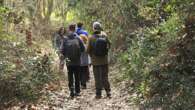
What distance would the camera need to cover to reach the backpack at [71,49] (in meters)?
11.6

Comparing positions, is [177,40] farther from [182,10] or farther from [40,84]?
[40,84]

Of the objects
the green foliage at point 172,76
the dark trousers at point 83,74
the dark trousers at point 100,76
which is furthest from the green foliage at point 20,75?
the dark trousers at point 83,74

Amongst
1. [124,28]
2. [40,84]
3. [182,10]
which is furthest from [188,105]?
[124,28]

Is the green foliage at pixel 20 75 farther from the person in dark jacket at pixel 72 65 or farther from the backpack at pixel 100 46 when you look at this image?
the backpack at pixel 100 46

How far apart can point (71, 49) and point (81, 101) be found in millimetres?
1339

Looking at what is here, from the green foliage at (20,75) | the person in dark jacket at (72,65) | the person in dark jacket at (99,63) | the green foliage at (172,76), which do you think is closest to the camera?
the green foliage at (172,76)

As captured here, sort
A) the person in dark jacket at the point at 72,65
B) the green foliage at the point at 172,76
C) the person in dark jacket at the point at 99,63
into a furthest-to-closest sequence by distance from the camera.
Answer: the person in dark jacket at the point at 72,65 < the person in dark jacket at the point at 99,63 < the green foliage at the point at 172,76

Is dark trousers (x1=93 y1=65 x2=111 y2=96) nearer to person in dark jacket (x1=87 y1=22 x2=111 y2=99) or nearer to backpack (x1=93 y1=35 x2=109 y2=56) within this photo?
person in dark jacket (x1=87 y1=22 x2=111 y2=99)

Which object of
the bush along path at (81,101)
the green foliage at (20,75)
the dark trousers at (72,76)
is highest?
the green foliage at (20,75)

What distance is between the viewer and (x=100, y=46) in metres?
11.3

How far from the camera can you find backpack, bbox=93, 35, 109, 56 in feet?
37.1

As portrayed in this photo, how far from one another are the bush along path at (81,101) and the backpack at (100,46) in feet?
3.87

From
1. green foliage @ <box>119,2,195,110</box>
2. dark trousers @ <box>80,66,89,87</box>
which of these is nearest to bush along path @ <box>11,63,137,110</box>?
dark trousers @ <box>80,66,89,87</box>

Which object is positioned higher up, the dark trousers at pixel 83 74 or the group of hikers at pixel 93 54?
the group of hikers at pixel 93 54
